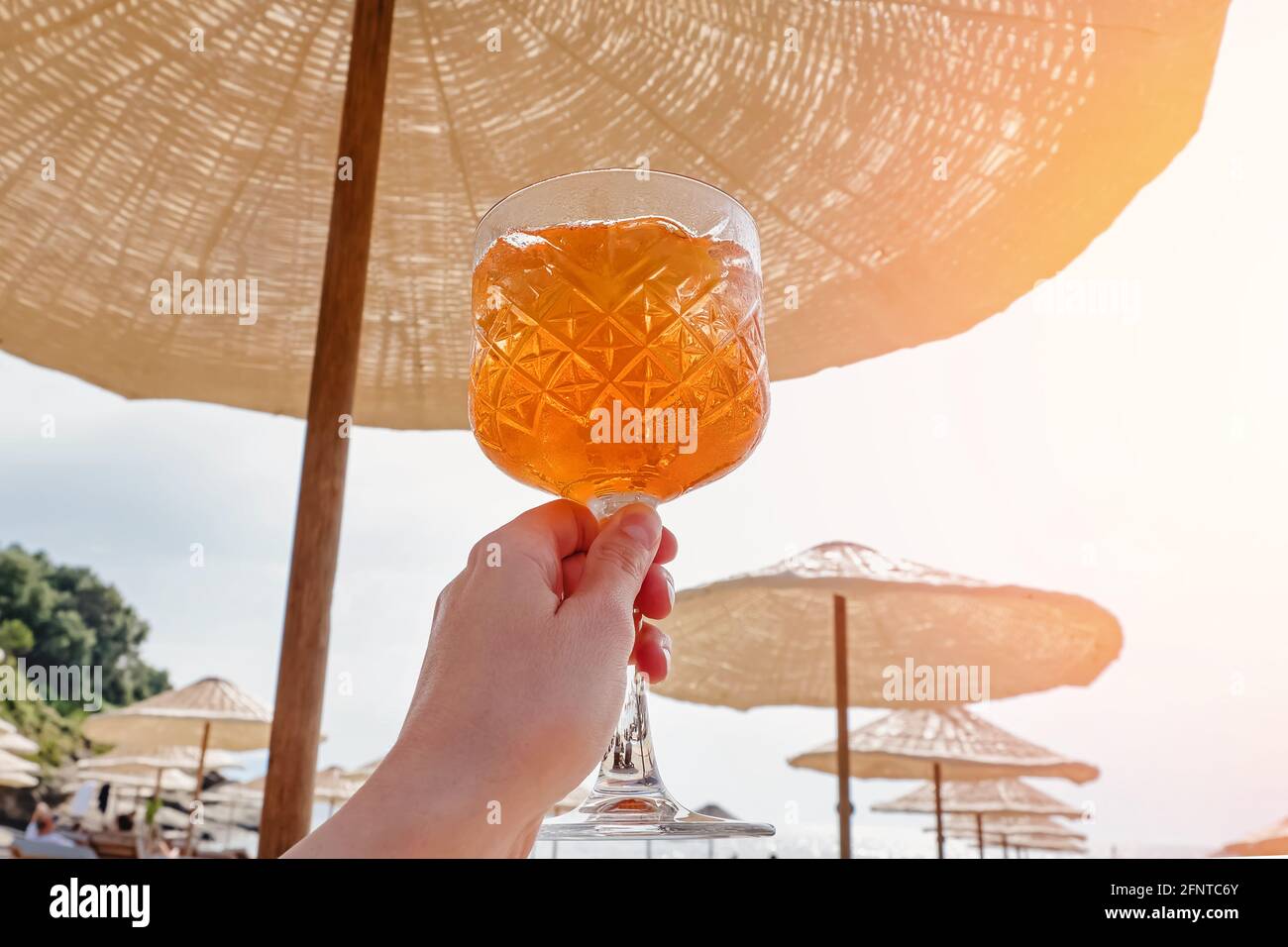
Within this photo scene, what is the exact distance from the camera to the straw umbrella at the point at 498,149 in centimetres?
282

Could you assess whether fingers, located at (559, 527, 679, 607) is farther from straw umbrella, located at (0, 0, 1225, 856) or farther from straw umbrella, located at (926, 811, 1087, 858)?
straw umbrella, located at (926, 811, 1087, 858)

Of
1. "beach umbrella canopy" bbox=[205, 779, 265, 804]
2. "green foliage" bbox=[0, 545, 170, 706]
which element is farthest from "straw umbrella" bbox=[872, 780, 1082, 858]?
"green foliage" bbox=[0, 545, 170, 706]

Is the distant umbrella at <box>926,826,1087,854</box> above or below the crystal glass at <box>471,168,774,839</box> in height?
below

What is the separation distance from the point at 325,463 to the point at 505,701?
5.61 feet

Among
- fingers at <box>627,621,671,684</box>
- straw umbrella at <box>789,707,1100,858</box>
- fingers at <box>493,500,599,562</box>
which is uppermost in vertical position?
fingers at <box>493,500,599,562</box>

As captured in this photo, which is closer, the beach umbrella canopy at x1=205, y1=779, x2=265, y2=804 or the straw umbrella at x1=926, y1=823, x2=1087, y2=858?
the beach umbrella canopy at x1=205, y1=779, x2=265, y2=804

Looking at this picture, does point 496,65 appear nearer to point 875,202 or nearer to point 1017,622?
point 875,202

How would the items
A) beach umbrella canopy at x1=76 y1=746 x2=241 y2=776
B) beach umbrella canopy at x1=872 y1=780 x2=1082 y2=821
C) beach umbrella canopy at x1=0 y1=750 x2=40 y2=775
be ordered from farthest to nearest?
beach umbrella canopy at x1=76 y1=746 x2=241 y2=776 → beach umbrella canopy at x1=872 y1=780 x2=1082 y2=821 → beach umbrella canopy at x1=0 y1=750 x2=40 y2=775

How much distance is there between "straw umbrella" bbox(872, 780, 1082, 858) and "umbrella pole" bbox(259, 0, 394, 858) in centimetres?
1047

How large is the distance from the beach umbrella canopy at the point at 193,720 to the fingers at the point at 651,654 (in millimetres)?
9592

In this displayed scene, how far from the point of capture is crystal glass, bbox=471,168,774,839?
103 cm

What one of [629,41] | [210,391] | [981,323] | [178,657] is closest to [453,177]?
[629,41]

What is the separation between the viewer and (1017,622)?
6156mm
